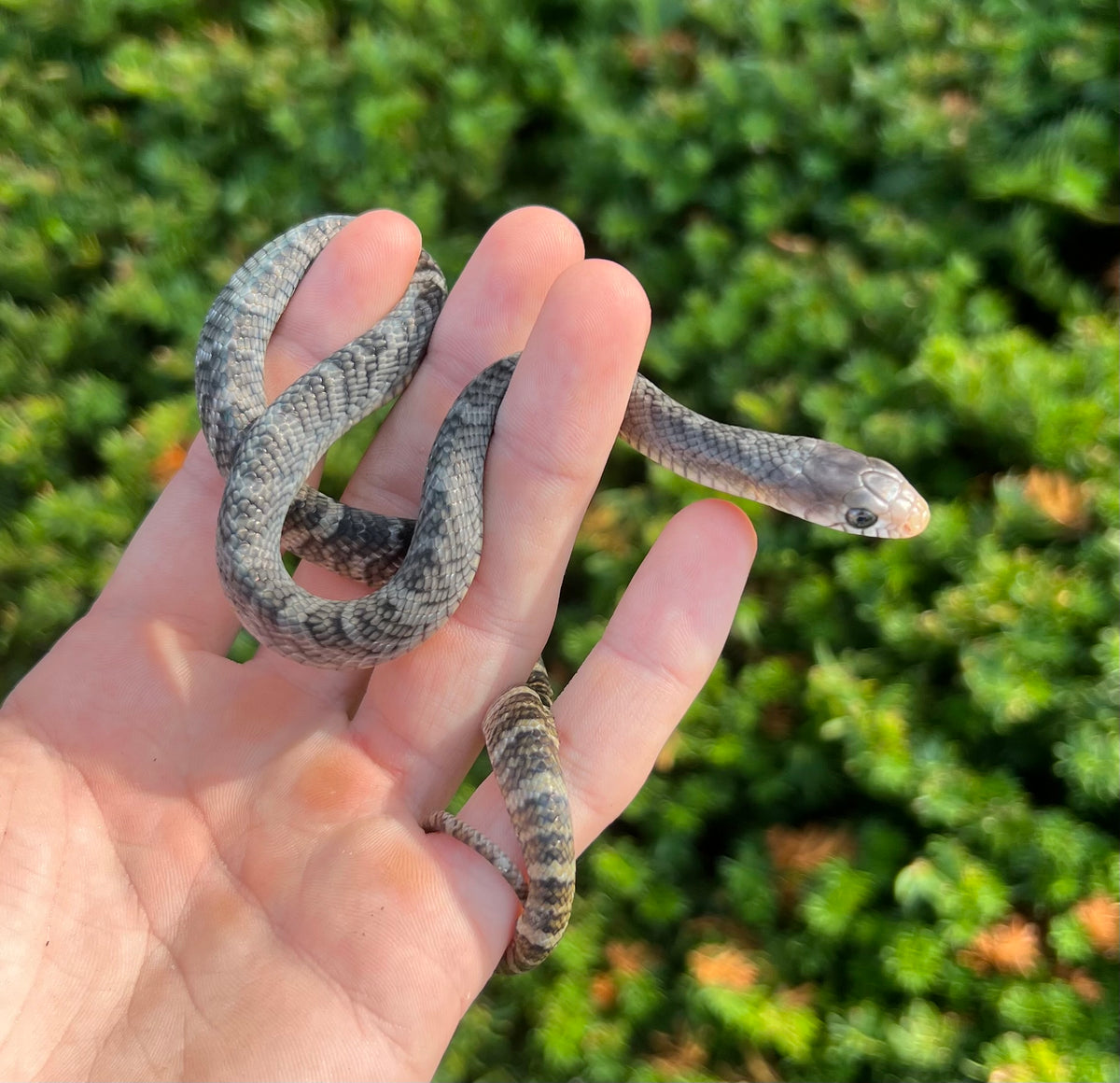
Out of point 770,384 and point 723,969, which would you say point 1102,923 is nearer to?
point 723,969

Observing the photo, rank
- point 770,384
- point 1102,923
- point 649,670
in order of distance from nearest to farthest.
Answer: point 1102,923 → point 649,670 → point 770,384

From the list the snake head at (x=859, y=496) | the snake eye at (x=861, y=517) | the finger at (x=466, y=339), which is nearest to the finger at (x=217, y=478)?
the finger at (x=466, y=339)

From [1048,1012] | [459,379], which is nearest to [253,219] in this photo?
[459,379]

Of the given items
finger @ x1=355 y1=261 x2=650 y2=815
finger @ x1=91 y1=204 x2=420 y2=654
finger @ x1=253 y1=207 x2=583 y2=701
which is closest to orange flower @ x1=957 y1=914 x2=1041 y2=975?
finger @ x1=355 y1=261 x2=650 y2=815

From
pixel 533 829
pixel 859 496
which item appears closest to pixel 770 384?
pixel 859 496

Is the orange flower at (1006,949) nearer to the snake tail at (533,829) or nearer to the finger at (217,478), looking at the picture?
the snake tail at (533,829)

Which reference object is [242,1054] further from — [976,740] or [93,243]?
[93,243]
